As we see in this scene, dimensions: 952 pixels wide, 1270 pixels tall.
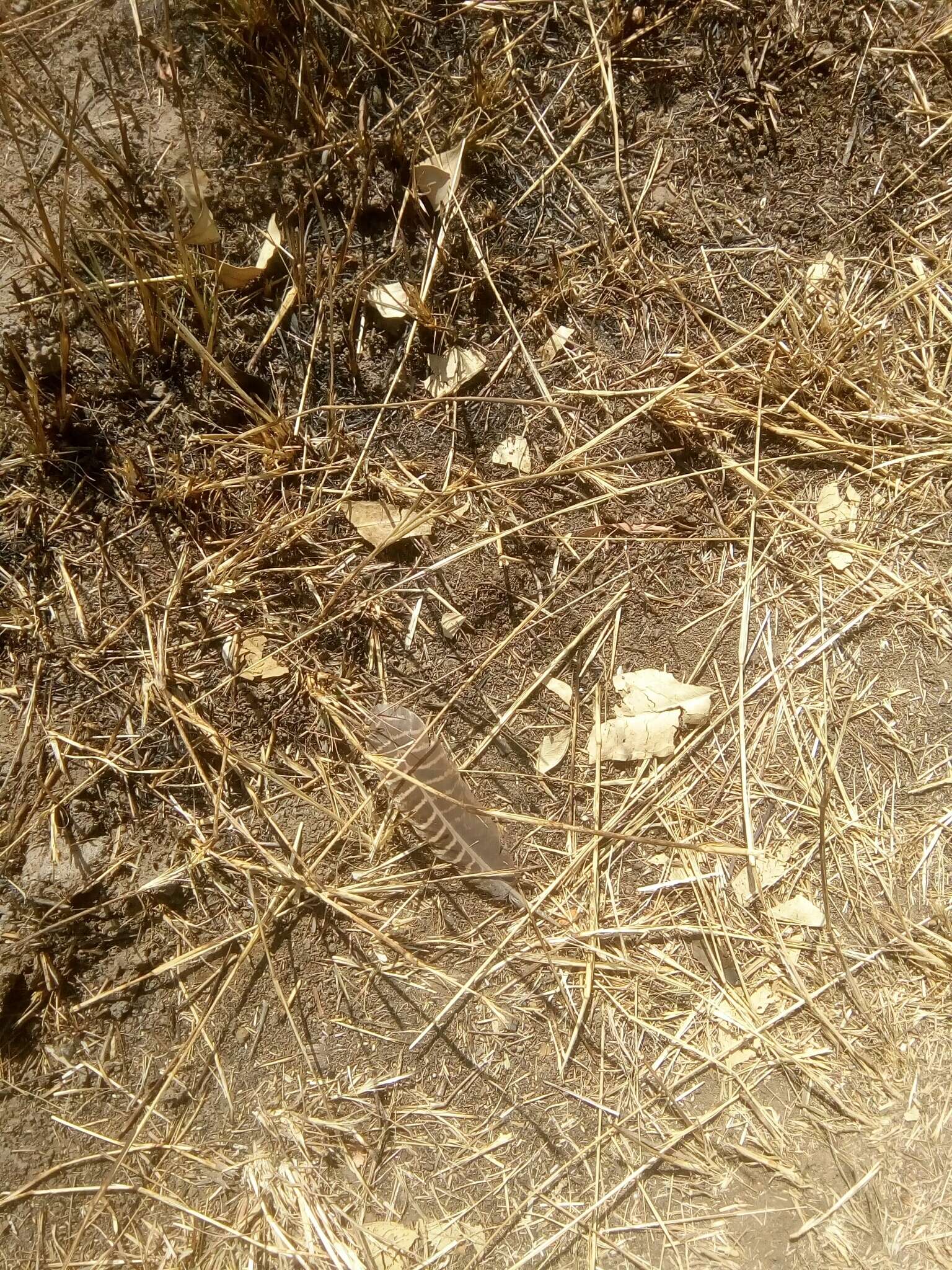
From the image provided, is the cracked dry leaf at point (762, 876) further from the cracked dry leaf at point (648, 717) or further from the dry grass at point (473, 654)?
the cracked dry leaf at point (648, 717)

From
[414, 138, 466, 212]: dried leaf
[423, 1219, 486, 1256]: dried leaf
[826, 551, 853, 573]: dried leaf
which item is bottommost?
[423, 1219, 486, 1256]: dried leaf

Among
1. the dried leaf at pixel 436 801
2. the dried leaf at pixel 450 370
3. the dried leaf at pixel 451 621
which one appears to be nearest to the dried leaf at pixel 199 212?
the dried leaf at pixel 450 370

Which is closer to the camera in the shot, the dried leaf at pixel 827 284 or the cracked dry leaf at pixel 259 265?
the cracked dry leaf at pixel 259 265

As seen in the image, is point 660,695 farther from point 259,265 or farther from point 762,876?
point 259,265

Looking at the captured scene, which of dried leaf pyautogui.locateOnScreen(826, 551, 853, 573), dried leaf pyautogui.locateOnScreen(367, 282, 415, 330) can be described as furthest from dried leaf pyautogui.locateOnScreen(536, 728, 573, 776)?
dried leaf pyautogui.locateOnScreen(367, 282, 415, 330)

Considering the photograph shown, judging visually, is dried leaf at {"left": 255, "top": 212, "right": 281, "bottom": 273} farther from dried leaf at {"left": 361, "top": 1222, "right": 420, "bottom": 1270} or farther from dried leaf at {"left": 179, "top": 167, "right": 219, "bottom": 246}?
dried leaf at {"left": 361, "top": 1222, "right": 420, "bottom": 1270}
